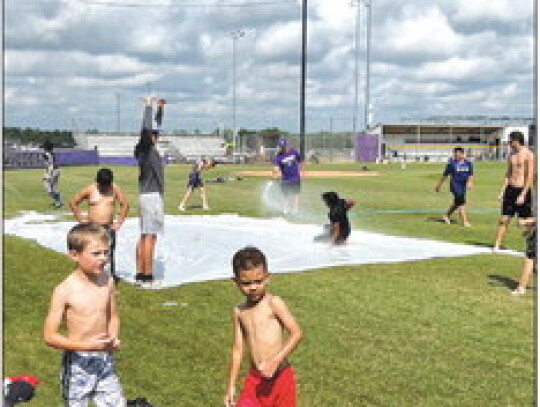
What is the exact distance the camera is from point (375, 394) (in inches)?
212

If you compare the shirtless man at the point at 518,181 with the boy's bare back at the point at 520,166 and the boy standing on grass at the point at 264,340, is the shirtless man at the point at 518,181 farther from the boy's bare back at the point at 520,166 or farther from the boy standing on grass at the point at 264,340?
the boy standing on grass at the point at 264,340

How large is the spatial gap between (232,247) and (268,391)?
8170mm

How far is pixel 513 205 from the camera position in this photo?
451 inches

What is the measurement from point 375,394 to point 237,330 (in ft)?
5.73

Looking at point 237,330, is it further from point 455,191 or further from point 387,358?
point 455,191

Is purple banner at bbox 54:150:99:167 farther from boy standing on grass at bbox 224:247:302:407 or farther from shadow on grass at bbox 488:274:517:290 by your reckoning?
boy standing on grass at bbox 224:247:302:407

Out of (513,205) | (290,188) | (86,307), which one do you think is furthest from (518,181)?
(86,307)

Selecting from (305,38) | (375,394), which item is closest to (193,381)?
(375,394)

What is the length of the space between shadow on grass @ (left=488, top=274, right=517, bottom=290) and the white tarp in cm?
155

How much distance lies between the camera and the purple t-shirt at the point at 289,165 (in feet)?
58.5

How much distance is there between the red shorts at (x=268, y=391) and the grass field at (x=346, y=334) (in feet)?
4.16

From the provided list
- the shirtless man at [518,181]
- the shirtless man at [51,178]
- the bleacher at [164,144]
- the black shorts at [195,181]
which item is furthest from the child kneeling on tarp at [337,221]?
the bleacher at [164,144]

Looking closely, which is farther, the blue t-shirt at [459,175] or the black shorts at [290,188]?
the black shorts at [290,188]

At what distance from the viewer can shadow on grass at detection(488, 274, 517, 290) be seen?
9.18 m
